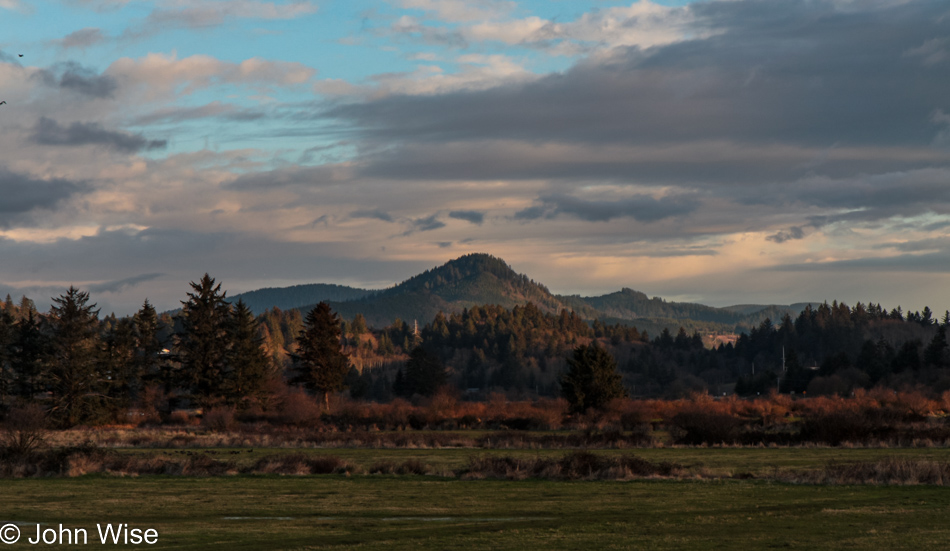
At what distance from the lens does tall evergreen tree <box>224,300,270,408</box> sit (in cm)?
7756

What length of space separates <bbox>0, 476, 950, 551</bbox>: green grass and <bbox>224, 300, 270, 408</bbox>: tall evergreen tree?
46553mm

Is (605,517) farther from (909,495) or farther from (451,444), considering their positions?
(451,444)

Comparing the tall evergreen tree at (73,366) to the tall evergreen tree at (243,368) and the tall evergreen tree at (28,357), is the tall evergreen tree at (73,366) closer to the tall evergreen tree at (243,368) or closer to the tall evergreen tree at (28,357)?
the tall evergreen tree at (28,357)

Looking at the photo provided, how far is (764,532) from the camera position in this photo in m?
18.3

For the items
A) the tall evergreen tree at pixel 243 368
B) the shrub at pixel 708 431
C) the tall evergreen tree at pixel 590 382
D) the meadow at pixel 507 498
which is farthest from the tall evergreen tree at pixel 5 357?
the shrub at pixel 708 431

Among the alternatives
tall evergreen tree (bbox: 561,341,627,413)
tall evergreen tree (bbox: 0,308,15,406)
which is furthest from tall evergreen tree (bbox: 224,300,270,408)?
tall evergreen tree (bbox: 561,341,627,413)

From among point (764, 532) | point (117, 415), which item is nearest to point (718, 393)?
point (117, 415)

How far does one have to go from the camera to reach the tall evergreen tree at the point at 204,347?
76875mm

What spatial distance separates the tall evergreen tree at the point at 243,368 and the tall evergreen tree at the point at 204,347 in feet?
2.36

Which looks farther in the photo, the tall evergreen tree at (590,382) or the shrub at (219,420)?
the tall evergreen tree at (590,382)

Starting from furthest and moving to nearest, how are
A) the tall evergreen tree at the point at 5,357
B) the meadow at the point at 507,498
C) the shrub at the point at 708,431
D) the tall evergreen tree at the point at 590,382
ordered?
the tall evergreen tree at the point at 590,382
the tall evergreen tree at the point at 5,357
the shrub at the point at 708,431
the meadow at the point at 507,498

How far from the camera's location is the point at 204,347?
7731 centimetres

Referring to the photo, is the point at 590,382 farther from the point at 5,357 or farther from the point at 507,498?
the point at 507,498

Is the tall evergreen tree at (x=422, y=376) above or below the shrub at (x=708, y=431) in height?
above
